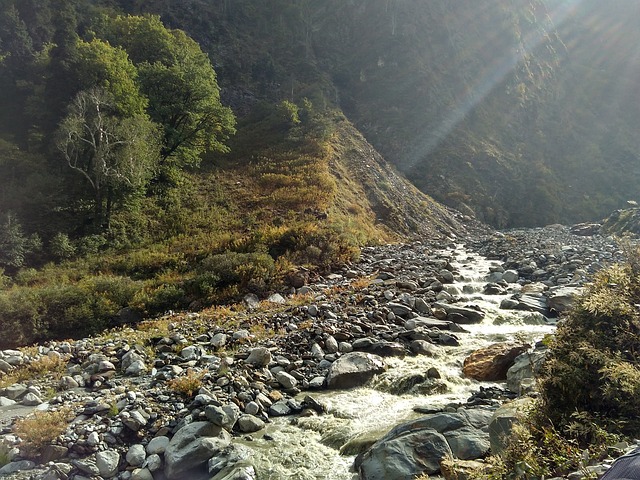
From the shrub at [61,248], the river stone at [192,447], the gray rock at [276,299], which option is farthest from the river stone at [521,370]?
the shrub at [61,248]

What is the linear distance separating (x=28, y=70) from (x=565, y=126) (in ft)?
259

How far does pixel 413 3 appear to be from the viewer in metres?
81.1

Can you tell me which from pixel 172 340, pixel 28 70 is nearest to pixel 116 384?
pixel 172 340

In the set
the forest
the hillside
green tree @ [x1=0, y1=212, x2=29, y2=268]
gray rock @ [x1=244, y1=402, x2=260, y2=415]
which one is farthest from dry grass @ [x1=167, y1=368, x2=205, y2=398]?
the hillside

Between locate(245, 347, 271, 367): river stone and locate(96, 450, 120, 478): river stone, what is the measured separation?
3770 mm

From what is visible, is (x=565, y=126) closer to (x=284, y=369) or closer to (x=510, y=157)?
(x=510, y=157)

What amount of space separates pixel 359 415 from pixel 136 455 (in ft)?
13.6

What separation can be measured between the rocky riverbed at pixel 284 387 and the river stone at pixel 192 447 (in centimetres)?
2

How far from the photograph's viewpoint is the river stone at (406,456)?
5508mm

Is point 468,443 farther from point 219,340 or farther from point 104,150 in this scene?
point 104,150

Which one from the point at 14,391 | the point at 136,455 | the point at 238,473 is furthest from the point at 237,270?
the point at 238,473

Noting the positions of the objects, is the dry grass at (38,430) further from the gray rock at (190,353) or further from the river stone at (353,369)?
the river stone at (353,369)

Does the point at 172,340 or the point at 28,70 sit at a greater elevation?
the point at 28,70

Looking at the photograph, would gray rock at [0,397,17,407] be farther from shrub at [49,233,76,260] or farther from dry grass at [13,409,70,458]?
shrub at [49,233,76,260]
